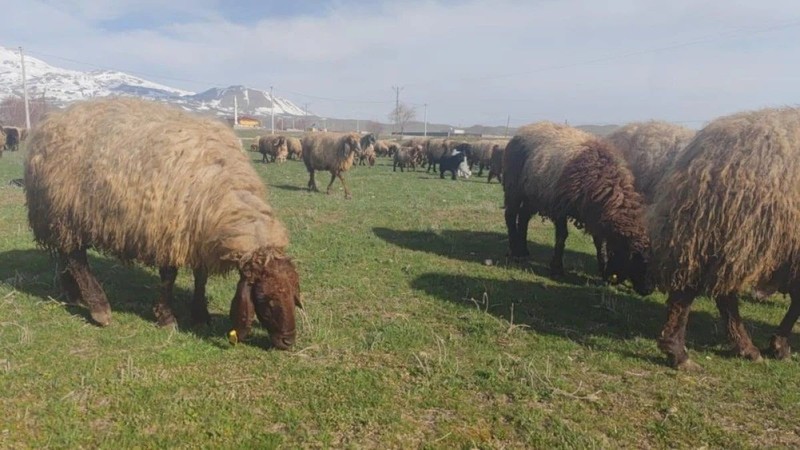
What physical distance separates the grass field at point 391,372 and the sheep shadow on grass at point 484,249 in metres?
0.61

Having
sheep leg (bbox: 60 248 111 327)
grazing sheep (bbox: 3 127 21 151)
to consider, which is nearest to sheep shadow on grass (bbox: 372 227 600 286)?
sheep leg (bbox: 60 248 111 327)

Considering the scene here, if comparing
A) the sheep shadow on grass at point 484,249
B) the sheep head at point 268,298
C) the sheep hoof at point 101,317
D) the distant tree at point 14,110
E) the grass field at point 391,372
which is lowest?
the grass field at point 391,372

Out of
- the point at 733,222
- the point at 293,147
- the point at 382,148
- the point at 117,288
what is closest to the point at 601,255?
the point at 733,222

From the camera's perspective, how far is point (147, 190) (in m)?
5.59

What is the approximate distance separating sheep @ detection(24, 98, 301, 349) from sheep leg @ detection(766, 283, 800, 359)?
487cm

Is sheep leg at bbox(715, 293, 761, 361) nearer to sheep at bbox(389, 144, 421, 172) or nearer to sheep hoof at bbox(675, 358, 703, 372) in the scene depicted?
sheep hoof at bbox(675, 358, 703, 372)

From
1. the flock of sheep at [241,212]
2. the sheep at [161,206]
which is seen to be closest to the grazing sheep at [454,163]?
the flock of sheep at [241,212]

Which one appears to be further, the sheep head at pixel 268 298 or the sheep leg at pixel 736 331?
the sheep leg at pixel 736 331

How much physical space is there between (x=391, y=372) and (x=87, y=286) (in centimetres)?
363

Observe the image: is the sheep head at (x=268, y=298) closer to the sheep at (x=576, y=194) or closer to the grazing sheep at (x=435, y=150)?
the sheep at (x=576, y=194)

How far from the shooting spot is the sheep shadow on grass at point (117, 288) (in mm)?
5977

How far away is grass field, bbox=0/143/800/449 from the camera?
13.1 ft

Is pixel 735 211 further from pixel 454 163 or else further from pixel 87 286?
pixel 454 163

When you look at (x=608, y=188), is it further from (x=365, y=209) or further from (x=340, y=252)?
(x=365, y=209)
